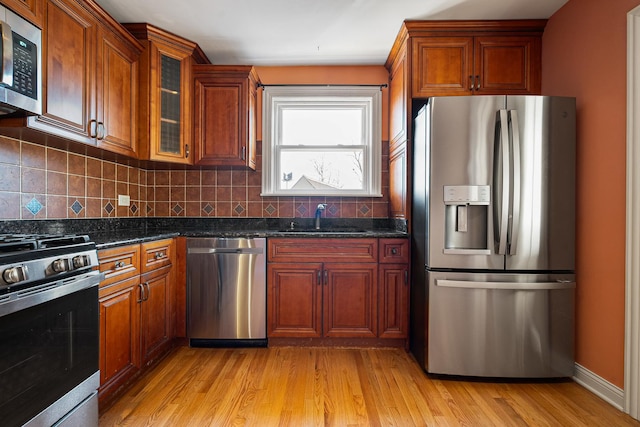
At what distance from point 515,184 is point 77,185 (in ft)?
9.63

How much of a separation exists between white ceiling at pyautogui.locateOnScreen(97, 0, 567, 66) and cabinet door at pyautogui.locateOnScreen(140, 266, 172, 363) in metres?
1.83

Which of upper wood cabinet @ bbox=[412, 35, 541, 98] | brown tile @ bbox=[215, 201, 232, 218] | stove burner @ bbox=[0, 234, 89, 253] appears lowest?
stove burner @ bbox=[0, 234, 89, 253]

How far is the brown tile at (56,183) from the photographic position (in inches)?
85.8

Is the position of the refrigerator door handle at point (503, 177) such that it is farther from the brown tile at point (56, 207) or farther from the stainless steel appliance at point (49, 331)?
the brown tile at point (56, 207)

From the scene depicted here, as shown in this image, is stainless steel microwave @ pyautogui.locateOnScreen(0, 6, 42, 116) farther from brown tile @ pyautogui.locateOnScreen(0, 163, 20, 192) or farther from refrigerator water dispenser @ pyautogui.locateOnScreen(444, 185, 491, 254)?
refrigerator water dispenser @ pyautogui.locateOnScreen(444, 185, 491, 254)

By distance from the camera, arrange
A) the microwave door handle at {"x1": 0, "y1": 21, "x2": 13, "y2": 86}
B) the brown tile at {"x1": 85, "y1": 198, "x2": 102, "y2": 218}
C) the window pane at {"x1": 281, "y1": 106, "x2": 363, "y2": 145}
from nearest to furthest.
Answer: the microwave door handle at {"x1": 0, "y1": 21, "x2": 13, "y2": 86} → the brown tile at {"x1": 85, "y1": 198, "x2": 102, "y2": 218} → the window pane at {"x1": 281, "y1": 106, "x2": 363, "y2": 145}

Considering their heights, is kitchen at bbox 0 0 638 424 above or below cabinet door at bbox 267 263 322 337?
above

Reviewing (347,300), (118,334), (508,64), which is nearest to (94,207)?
(118,334)

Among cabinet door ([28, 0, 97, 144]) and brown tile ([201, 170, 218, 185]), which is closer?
cabinet door ([28, 0, 97, 144])

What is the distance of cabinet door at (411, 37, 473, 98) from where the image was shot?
261 cm

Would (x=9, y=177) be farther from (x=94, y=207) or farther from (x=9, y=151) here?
(x=94, y=207)

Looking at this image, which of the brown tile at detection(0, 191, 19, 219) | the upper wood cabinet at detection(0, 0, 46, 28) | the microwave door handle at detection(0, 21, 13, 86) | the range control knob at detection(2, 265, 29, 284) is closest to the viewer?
the range control knob at detection(2, 265, 29, 284)

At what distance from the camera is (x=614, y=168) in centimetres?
195

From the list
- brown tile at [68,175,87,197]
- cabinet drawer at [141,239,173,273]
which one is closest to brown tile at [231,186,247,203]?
cabinet drawer at [141,239,173,273]
